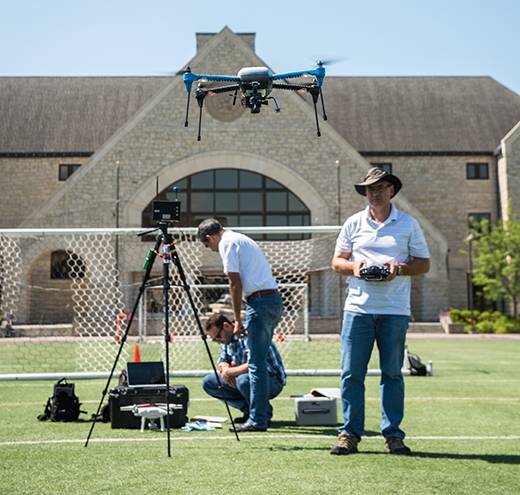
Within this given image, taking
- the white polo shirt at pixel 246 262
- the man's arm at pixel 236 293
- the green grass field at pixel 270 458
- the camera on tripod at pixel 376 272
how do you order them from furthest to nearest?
the white polo shirt at pixel 246 262 < the man's arm at pixel 236 293 < the camera on tripod at pixel 376 272 < the green grass field at pixel 270 458

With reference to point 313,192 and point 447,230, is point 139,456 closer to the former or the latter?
point 313,192

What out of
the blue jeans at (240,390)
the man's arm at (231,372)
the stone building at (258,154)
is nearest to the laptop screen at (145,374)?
the blue jeans at (240,390)

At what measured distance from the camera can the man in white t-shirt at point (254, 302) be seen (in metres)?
7.42

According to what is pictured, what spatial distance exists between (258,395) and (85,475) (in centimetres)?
243

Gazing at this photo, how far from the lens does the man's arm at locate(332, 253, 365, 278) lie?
639cm

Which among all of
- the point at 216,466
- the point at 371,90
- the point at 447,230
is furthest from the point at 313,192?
the point at 216,466

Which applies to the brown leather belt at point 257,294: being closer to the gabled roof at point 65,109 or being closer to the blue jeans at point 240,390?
the blue jeans at point 240,390

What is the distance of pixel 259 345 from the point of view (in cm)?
743

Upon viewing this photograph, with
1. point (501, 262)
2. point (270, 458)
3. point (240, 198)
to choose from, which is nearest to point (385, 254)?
point (270, 458)

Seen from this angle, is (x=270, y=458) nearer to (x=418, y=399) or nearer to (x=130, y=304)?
(x=418, y=399)

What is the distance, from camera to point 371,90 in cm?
4906

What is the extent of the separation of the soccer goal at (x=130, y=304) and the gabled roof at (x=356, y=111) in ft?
30.9

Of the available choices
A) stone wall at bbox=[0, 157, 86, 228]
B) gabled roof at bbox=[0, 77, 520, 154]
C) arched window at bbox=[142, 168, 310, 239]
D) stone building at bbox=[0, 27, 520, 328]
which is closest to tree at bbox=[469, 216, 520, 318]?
stone building at bbox=[0, 27, 520, 328]

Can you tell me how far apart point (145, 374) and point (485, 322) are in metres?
29.1
